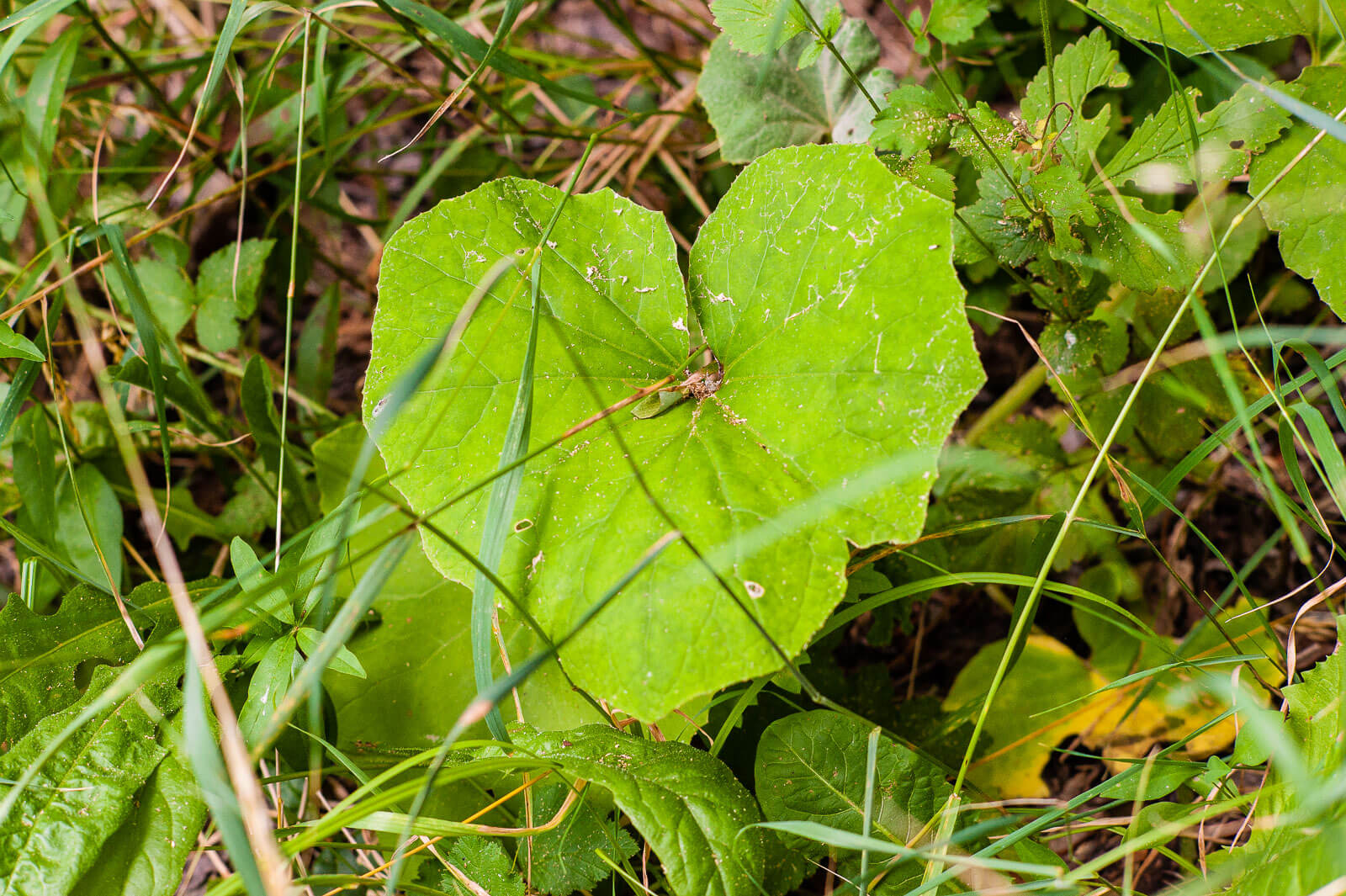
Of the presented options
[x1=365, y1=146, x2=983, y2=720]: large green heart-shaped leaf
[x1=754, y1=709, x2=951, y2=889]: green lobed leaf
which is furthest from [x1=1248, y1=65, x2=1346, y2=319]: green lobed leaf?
[x1=754, y1=709, x2=951, y2=889]: green lobed leaf

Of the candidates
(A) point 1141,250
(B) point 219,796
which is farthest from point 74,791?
(A) point 1141,250

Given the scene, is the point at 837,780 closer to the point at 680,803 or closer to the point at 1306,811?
the point at 680,803

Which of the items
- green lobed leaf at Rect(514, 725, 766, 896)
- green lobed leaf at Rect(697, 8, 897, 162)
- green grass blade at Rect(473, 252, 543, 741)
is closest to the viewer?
green lobed leaf at Rect(514, 725, 766, 896)

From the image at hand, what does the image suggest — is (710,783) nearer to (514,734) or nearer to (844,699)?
(514,734)

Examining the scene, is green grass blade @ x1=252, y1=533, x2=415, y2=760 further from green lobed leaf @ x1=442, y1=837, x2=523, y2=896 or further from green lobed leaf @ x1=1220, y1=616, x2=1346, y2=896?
green lobed leaf @ x1=1220, y1=616, x2=1346, y2=896

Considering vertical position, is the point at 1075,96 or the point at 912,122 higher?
the point at 912,122

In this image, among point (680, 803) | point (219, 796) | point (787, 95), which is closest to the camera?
point (219, 796)

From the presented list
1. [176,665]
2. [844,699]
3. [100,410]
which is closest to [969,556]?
[844,699]
